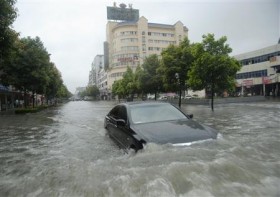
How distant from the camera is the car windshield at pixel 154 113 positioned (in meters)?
6.89

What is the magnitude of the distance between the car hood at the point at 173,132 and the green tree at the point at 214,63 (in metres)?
18.1

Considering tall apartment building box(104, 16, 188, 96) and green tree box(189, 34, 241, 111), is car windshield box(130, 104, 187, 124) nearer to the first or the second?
green tree box(189, 34, 241, 111)

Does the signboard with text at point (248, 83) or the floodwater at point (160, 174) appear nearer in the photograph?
the floodwater at point (160, 174)

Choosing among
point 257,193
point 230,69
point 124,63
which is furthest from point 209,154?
point 124,63

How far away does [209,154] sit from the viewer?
5113mm

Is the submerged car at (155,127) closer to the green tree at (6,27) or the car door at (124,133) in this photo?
the car door at (124,133)

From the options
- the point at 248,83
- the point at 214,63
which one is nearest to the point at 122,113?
the point at 214,63

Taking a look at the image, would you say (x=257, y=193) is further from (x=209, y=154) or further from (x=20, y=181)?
(x=20, y=181)

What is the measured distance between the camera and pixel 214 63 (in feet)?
77.2

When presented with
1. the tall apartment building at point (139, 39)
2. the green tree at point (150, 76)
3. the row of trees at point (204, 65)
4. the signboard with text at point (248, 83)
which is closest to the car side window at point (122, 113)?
the row of trees at point (204, 65)

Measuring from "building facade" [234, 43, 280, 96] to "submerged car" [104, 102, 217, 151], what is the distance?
1895 inches

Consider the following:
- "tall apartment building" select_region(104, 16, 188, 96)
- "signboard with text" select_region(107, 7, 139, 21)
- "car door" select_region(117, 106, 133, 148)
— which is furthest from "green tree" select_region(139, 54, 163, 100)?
"signboard with text" select_region(107, 7, 139, 21)

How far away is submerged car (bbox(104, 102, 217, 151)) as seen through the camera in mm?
5562

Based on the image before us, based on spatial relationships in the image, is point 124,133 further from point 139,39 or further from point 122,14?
point 122,14
